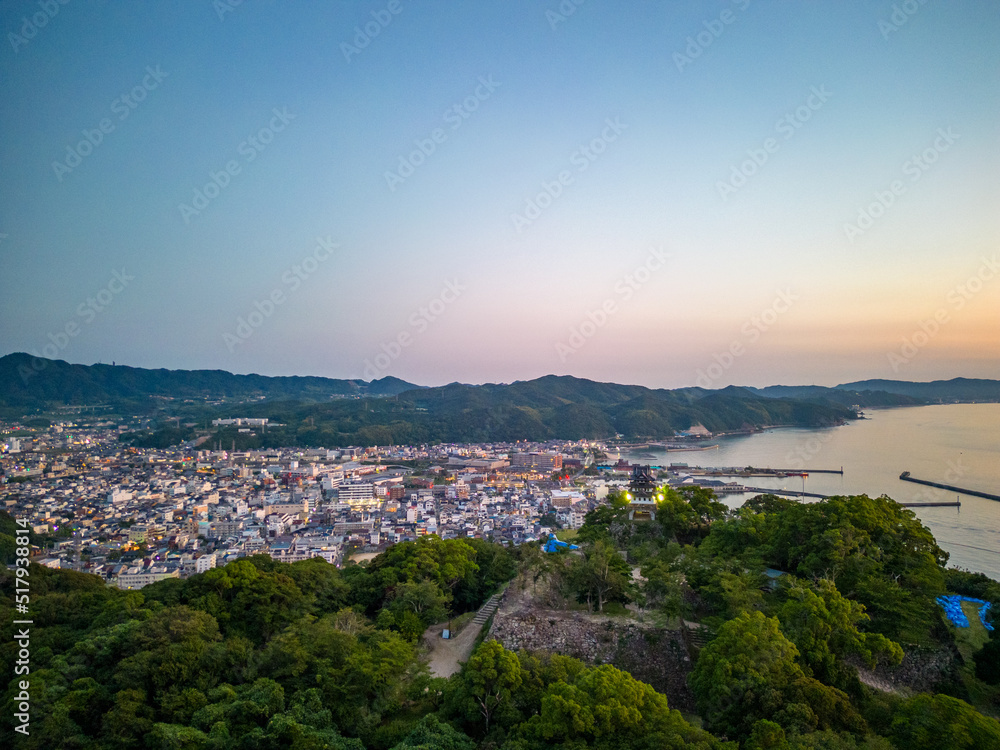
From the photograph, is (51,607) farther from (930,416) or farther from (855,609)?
(930,416)

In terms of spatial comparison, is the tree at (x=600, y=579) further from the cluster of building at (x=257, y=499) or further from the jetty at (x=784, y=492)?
the jetty at (x=784, y=492)

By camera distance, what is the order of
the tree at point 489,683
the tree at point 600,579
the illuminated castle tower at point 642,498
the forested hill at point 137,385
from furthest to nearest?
the forested hill at point 137,385 < the illuminated castle tower at point 642,498 < the tree at point 600,579 < the tree at point 489,683

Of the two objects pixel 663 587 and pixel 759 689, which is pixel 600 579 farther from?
pixel 759 689

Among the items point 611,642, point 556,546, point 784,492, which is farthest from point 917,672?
point 784,492

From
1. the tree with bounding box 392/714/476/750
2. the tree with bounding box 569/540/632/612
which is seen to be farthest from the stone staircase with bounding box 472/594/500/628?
the tree with bounding box 392/714/476/750

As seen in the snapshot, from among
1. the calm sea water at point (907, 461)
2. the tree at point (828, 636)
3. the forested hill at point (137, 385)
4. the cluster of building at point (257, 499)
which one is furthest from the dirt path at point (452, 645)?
the forested hill at point (137, 385)
